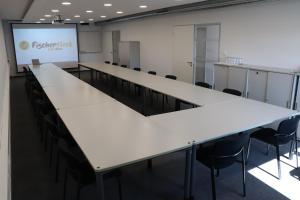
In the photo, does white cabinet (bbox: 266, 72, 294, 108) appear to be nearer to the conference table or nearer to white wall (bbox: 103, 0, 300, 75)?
white wall (bbox: 103, 0, 300, 75)

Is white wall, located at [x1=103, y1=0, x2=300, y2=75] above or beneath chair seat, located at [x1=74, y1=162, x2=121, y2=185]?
above

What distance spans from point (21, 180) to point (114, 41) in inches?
373

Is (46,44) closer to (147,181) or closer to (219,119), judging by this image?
(147,181)

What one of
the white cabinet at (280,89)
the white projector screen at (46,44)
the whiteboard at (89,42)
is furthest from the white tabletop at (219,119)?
the whiteboard at (89,42)

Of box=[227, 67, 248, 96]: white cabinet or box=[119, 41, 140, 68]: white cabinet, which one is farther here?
box=[119, 41, 140, 68]: white cabinet

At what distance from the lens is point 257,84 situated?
176 inches

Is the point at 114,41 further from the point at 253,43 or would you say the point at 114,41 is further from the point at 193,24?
the point at 253,43

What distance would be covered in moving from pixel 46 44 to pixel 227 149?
1157 cm

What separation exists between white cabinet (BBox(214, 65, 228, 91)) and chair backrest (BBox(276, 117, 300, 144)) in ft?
7.64

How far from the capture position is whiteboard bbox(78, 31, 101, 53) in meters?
12.5

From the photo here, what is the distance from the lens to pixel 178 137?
2.28 meters

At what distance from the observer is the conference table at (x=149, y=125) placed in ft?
6.57

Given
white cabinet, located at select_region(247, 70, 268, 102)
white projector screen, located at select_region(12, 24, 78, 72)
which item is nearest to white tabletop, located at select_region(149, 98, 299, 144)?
white cabinet, located at select_region(247, 70, 268, 102)

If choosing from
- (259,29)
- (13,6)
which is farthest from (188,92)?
(13,6)
